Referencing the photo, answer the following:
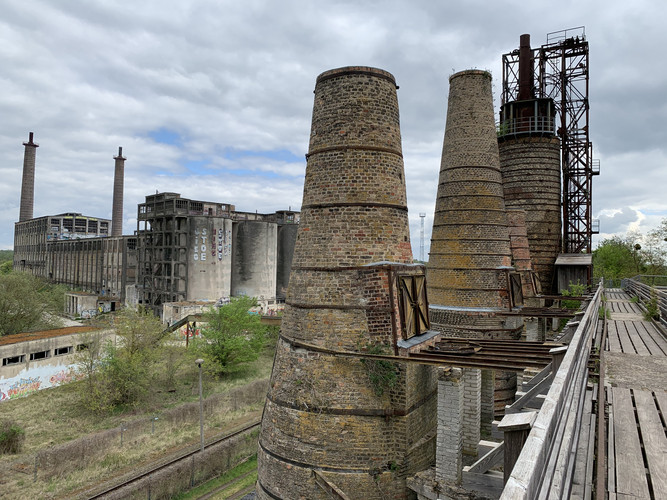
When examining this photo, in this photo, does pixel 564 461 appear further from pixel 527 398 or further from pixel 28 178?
pixel 28 178

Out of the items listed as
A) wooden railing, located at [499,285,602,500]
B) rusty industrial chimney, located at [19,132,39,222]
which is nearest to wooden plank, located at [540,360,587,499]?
wooden railing, located at [499,285,602,500]

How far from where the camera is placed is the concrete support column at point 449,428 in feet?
25.0

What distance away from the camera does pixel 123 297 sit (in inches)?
2132

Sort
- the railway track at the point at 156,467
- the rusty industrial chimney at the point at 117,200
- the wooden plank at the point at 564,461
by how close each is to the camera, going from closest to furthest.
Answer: the wooden plank at the point at 564,461 < the railway track at the point at 156,467 < the rusty industrial chimney at the point at 117,200

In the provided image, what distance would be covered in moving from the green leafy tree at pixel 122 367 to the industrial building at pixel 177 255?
18279 mm

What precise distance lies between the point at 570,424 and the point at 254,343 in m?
29.8

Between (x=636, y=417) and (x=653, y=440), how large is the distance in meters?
0.67

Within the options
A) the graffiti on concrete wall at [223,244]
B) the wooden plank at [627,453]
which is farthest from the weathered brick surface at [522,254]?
the graffiti on concrete wall at [223,244]

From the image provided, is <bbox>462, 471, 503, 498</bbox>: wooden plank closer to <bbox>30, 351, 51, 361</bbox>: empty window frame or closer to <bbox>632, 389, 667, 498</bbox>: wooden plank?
<bbox>632, 389, 667, 498</bbox>: wooden plank

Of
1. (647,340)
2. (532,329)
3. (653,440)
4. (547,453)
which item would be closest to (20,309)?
(532,329)

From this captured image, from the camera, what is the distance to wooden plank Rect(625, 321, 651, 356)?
7.94 m

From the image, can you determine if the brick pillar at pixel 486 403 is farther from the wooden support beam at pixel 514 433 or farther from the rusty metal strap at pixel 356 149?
the wooden support beam at pixel 514 433

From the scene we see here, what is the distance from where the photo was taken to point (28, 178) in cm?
6481

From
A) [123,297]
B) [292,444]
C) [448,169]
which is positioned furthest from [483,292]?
[123,297]
